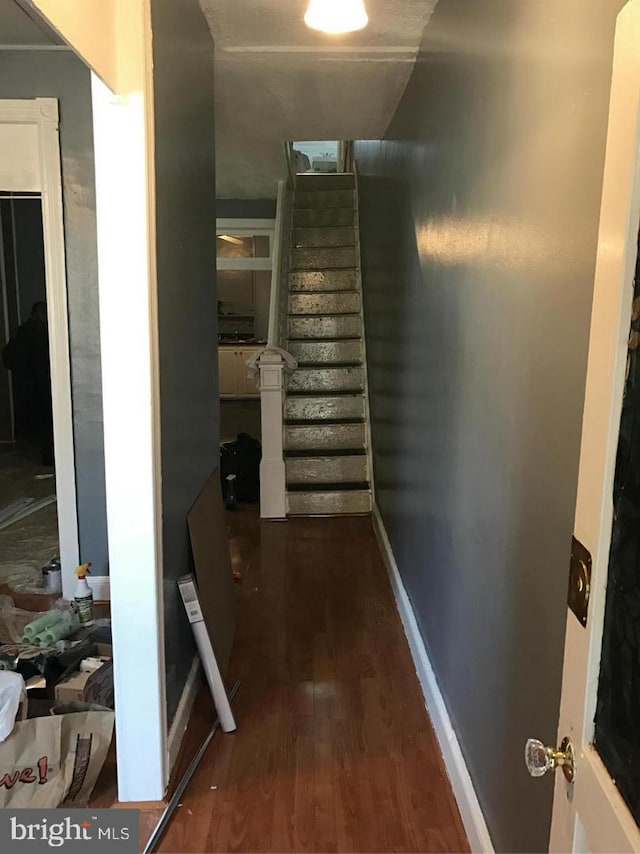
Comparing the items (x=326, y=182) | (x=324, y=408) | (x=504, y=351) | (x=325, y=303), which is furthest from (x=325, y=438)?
(x=504, y=351)

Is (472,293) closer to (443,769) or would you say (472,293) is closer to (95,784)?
(443,769)

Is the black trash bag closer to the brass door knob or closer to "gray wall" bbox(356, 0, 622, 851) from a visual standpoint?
"gray wall" bbox(356, 0, 622, 851)

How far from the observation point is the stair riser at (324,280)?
5.85 m

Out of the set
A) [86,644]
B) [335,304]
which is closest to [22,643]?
[86,644]

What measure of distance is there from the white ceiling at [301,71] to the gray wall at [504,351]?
0.67ft

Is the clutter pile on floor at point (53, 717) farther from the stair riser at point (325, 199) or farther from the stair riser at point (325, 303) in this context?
the stair riser at point (325, 199)

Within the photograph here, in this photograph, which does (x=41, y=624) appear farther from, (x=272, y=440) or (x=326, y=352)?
(x=326, y=352)

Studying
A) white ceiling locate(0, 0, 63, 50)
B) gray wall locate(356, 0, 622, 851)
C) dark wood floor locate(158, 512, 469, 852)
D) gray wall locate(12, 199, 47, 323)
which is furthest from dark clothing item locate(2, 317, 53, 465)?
gray wall locate(356, 0, 622, 851)

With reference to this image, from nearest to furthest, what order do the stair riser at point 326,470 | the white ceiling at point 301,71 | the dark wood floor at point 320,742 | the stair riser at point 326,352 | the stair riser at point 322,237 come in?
the dark wood floor at point 320,742
the white ceiling at point 301,71
the stair riser at point 326,470
the stair riser at point 326,352
the stair riser at point 322,237

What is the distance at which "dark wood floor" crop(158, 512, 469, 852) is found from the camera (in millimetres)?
1728

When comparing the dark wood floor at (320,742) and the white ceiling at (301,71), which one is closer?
the dark wood floor at (320,742)

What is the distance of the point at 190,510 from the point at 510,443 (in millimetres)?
1250

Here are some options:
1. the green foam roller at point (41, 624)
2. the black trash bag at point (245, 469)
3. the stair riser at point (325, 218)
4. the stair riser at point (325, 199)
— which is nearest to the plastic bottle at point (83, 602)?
the green foam roller at point (41, 624)

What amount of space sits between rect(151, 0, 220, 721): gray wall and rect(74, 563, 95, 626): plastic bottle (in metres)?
0.72
